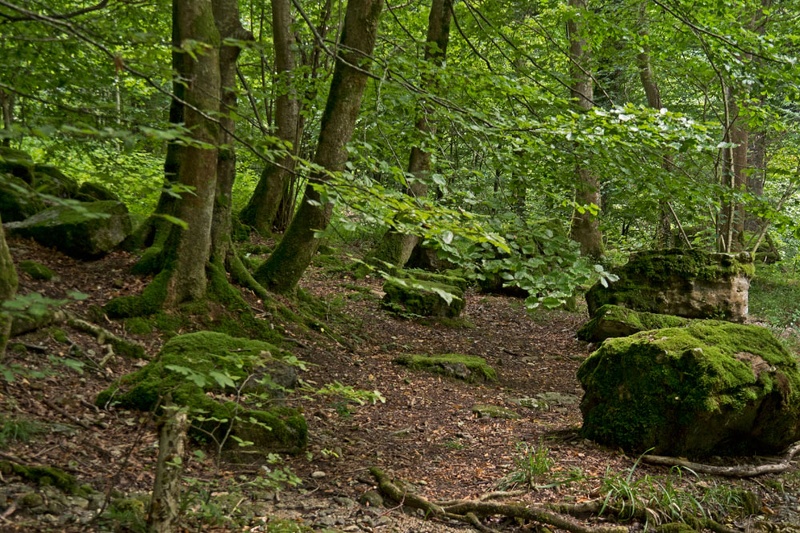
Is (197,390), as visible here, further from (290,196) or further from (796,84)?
(290,196)

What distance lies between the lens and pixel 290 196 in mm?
12797

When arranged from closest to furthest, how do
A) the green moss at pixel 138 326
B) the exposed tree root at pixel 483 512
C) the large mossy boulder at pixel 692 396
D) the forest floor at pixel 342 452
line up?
1. the forest floor at pixel 342 452
2. the exposed tree root at pixel 483 512
3. the large mossy boulder at pixel 692 396
4. the green moss at pixel 138 326

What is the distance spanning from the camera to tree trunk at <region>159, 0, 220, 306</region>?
5855 mm

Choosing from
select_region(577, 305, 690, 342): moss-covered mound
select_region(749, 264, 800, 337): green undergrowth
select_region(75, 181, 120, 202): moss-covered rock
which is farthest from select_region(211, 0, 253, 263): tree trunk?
select_region(749, 264, 800, 337): green undergrowth

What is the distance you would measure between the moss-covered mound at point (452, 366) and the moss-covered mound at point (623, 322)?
238 cm

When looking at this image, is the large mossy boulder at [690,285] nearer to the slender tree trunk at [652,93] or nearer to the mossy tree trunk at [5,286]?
the slender tree trunk at [652,93]

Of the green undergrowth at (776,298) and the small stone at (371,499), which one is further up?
the green undergrowth at (776,298)

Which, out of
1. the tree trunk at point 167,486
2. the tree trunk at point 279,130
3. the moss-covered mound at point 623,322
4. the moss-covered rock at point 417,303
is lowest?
the tree trunk at point 167,486

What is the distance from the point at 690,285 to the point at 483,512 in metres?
7.24

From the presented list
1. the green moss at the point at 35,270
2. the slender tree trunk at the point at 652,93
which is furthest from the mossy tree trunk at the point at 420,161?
the green moss at the point at 35,270

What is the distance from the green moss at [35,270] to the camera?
20.1ft

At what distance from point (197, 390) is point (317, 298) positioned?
4.64 m

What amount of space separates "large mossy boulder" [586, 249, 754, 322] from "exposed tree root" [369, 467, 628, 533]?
6.63 meters

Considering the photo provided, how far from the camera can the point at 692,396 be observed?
5227mm
